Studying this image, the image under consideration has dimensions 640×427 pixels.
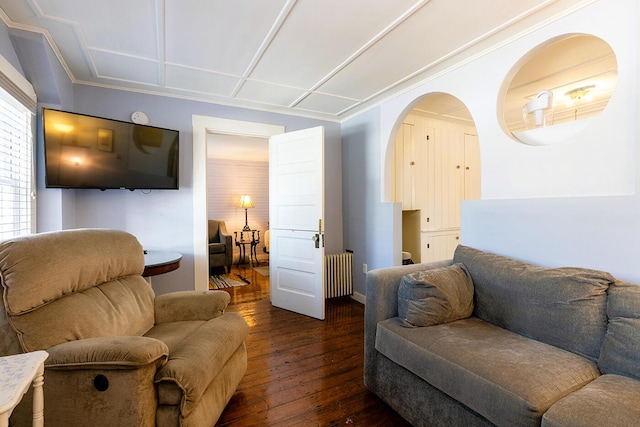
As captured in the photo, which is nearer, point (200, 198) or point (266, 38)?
point (266, 38)

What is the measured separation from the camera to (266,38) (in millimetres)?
2082

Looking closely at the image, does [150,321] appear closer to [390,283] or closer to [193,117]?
[390,283]

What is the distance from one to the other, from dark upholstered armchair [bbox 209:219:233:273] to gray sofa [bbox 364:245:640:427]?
3979 millimetres

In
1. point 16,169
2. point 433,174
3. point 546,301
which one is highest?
point 433,174

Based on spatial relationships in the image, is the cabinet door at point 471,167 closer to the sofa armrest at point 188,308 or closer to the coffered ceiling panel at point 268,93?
the coffered ceiling panel at point 268,93

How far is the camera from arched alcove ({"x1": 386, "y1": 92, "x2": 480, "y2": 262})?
3.63 meters

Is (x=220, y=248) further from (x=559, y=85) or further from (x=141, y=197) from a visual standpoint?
(x=559, y=85)

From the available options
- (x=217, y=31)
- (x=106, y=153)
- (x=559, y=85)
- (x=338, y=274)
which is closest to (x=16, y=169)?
(x=106, y=153)

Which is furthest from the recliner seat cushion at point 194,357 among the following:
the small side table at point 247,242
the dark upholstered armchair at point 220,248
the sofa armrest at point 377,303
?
the small side table at point 247,242

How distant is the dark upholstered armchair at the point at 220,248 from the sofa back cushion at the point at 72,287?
11.0 ft

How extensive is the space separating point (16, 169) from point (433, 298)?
3031 millimetres

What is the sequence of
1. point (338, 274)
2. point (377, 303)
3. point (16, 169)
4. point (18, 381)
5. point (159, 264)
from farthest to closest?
point (338, 274) → point (159, 264) → point (16, 169) → point (377, 303) → point (18, 381)

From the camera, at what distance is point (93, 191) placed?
9.46 feet

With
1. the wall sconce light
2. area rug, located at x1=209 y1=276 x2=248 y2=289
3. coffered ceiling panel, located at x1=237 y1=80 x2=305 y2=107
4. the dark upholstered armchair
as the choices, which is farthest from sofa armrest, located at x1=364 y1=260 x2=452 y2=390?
the dark upholstered armchair
